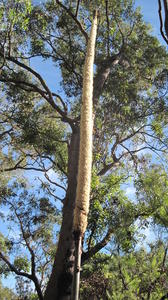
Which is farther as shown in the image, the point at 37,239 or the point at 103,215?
the point at 37,239

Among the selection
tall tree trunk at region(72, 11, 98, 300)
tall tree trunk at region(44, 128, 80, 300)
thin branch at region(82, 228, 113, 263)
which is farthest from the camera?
thin branch at region(82, 228, 113, 263)

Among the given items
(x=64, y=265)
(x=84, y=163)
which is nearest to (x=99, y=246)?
(x=64, y=265)

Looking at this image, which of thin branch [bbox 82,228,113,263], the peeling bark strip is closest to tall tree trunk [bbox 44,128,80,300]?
thin branch [bbox 82,228,113,263]

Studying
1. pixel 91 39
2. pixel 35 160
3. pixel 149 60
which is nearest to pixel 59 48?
pixel 149 60

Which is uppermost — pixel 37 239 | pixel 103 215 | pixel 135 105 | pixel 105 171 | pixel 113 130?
pixel 135 105

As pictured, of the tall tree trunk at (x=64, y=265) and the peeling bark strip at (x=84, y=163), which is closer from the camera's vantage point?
the peeling bark strip at (x=84, y=163)

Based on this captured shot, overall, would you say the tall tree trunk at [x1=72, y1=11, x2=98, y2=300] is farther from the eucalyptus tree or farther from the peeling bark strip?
the eucalyptus tree

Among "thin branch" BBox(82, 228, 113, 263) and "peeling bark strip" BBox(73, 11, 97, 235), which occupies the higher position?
"thin branch" BBox(82, 228, 113, 263)

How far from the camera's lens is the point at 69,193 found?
237 inches

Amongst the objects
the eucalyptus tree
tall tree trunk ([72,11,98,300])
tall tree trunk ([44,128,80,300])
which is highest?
the eucalyptus tree

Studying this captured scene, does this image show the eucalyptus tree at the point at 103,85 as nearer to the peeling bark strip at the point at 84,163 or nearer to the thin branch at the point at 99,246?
the thin branch at the point at 99,246

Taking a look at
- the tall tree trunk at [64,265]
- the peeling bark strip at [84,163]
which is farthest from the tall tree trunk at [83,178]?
the tall tree trunk at [64,265]

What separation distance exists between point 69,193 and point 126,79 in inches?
174

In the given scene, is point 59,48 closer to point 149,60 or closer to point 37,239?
point 149,60
